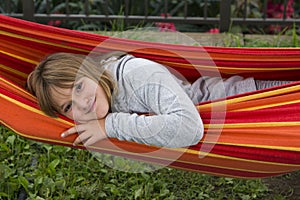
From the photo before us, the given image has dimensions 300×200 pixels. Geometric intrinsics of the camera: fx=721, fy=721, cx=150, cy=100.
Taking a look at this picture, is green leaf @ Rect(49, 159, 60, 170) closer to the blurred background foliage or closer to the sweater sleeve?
the sweater sleeve

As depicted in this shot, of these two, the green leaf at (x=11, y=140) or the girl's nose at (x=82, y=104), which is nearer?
the girl's nose at (x=82, y=104)

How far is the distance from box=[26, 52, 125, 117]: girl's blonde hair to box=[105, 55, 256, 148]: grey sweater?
0.05 meters

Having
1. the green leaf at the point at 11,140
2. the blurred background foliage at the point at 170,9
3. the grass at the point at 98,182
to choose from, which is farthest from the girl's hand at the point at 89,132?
the blurred background foliage at the point at 170,9

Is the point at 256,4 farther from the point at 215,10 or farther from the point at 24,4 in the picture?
the point at 24,4

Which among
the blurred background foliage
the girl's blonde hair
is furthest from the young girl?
the blurred background foliage

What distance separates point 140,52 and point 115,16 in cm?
204

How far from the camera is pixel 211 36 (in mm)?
4609

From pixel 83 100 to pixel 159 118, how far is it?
0.26 metres

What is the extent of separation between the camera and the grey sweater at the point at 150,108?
2.32m

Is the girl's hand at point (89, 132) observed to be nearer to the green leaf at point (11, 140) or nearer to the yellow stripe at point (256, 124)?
the yellow stripe at point (256, 124)

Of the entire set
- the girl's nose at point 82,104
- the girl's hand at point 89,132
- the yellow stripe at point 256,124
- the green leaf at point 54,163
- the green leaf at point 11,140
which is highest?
the girl's nose at point 82,104

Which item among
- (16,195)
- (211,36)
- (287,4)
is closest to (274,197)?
(16,195)

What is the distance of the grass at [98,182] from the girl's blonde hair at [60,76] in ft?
1.75

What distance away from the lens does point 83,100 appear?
2363mm
